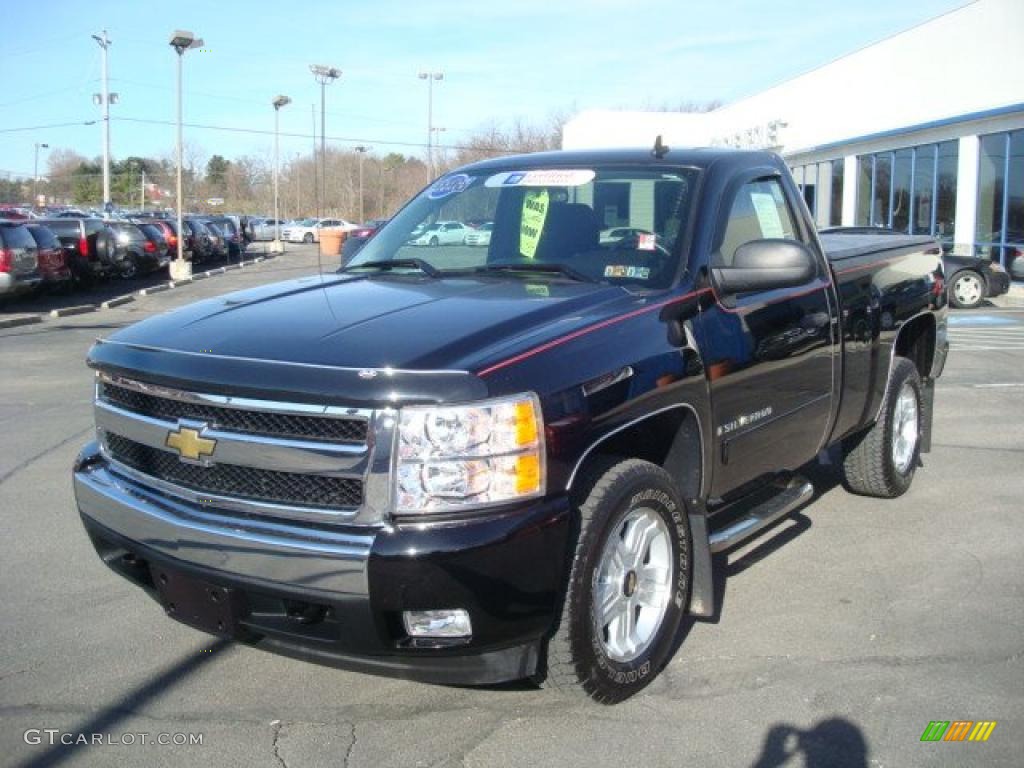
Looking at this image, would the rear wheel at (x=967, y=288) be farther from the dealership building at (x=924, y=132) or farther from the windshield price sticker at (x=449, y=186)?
the windshield price sticker at (x=449, y=186)

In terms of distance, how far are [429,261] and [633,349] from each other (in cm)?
142

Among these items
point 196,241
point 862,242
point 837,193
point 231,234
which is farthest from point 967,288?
point 231,234

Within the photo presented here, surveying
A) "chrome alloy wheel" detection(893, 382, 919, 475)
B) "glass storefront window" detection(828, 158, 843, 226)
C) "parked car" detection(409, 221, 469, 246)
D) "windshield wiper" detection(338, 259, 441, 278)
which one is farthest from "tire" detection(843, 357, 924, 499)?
"glass storefront window" detection(828, 158, 843, 226)

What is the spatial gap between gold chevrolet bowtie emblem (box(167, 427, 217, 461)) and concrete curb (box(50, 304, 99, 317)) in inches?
675

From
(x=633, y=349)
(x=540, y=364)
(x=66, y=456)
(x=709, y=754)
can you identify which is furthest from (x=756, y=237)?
(x=66, y=456)

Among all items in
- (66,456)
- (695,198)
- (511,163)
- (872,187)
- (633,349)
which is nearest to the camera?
(633,349)

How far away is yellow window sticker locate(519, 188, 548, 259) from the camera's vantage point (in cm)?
445

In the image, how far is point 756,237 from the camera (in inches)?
186

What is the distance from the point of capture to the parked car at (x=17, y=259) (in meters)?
19.2

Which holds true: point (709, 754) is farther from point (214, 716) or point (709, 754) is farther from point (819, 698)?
point (214, 716)

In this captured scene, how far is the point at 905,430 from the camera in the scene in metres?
6.39

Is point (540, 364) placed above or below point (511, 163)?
below

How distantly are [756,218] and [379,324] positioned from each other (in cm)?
212

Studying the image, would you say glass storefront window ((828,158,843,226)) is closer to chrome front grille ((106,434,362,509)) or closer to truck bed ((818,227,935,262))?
truck bed ((818,227,935,262))
